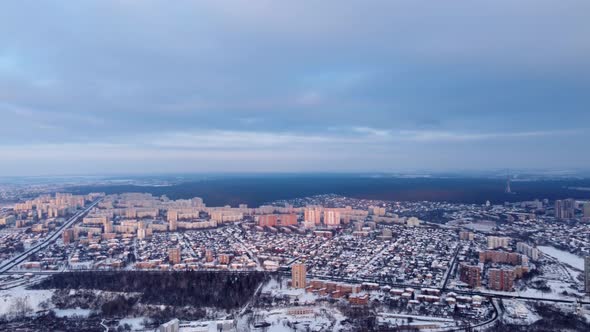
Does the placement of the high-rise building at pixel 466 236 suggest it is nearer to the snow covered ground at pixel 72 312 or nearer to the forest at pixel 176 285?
the forest at pixel 176 285

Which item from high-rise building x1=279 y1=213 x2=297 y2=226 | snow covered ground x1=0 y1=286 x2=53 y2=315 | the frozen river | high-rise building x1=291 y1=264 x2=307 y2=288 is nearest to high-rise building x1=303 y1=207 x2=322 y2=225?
high-rise building x1=279 y1=213 x2=297 y2=226

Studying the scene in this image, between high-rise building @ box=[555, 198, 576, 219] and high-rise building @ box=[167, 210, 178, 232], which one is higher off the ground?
high-rise building @ box=[555, 198, 576, 219]

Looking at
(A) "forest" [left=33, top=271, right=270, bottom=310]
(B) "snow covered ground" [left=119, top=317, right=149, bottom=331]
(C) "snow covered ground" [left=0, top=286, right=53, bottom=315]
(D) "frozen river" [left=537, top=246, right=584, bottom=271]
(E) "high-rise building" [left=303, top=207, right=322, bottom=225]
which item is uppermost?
(E) "high-rise building" [left=303, top=207, right=322, bottom=225]

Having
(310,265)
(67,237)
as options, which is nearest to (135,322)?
(310,265)

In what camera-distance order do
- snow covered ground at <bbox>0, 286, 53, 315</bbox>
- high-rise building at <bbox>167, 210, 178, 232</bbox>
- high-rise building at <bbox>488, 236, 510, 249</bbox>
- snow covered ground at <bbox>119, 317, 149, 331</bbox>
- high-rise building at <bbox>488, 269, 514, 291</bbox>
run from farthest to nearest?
high-rise building at <bbox>167, 210, 178, 232</bbox>, high-rise building at <bbox>488, 236, 510, 249</bbox>, high-rise building at <bbox>488, 269, 514, 291</bbox>, snow covered ground at <bbox>0, 286, 53, 315</bbox>, snow covered ground at <bbox>119, 317, 149, 331</bbox>

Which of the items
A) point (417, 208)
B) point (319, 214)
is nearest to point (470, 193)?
point (417, 208)

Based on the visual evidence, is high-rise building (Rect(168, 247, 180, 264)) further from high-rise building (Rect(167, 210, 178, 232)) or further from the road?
high-rise building (Rect(167, 210, 178, 232))

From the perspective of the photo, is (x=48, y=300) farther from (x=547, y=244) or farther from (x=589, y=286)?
(x=547, y=244)

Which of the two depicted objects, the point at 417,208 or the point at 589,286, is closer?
the point at 589,286
